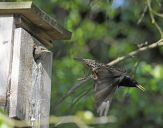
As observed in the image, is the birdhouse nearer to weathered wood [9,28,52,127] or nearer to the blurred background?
weathered wood [9,28,52,127]

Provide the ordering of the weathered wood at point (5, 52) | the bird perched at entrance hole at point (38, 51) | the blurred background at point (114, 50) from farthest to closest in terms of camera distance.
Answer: the blurred background at point (114, 50) < the bird perched at entrance hole at point (38, 51) < the weathered wood at point (5, 52)

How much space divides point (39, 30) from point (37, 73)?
0.84ft

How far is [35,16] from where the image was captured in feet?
12.8

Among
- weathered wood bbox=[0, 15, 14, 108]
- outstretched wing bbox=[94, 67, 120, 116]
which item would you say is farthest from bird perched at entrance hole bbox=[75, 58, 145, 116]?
weathered wood bbox=[0, 15, 14, 108]

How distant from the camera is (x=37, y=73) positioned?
13.3 ft

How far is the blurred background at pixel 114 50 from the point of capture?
664 centimetres

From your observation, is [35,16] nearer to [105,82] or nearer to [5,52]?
[5,52]

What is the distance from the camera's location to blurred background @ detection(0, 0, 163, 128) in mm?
6641

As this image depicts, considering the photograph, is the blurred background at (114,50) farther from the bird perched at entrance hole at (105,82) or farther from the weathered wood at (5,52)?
the weathered wood at (5,52)

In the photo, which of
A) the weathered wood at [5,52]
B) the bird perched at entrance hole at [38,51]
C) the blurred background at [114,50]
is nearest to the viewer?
the weathered wood at [5,52]

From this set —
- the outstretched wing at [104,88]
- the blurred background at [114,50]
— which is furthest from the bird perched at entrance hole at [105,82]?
the blurred background at [114,50]

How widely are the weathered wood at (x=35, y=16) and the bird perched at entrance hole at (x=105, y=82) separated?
307 millimetres

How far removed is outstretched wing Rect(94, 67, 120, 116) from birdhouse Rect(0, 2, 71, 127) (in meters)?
0.37

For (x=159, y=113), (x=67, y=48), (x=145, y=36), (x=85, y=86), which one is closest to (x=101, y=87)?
(x=85, y=86)
